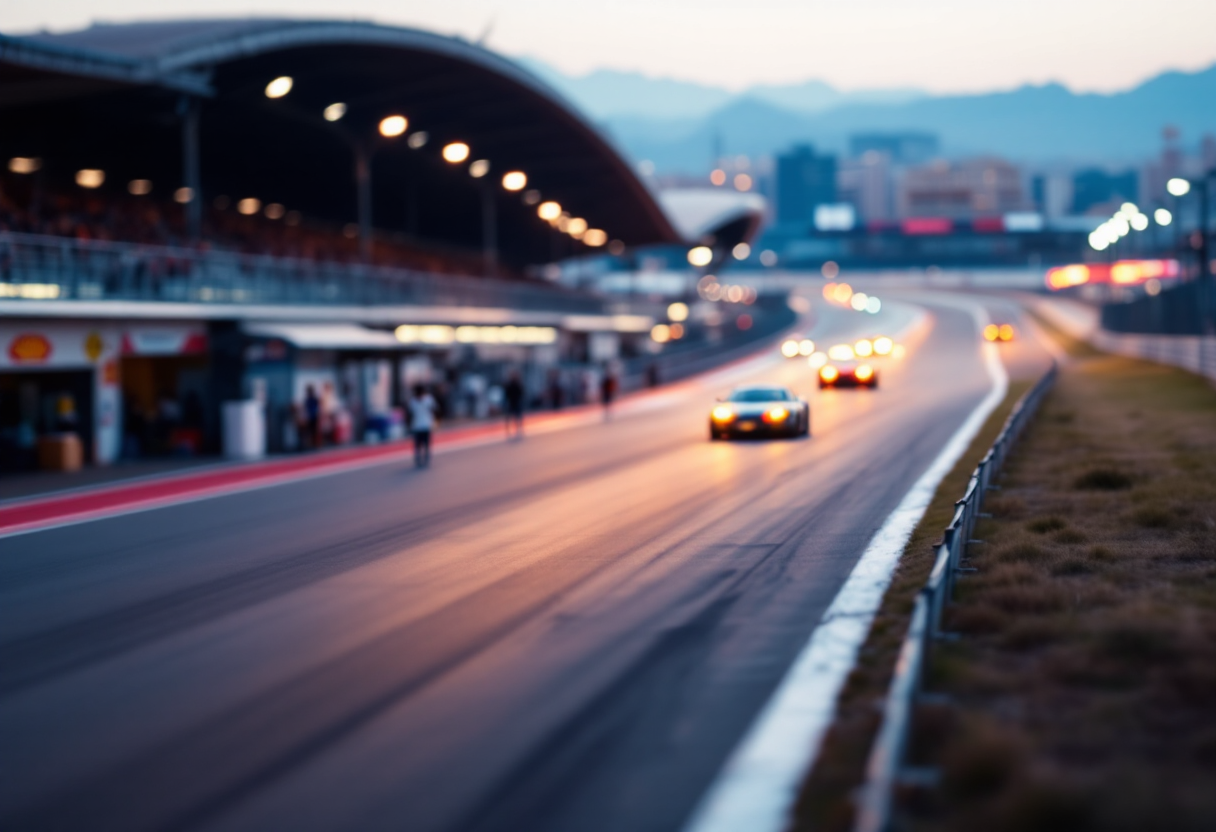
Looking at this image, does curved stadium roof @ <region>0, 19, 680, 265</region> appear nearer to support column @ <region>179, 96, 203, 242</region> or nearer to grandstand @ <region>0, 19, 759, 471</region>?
grandstand @ <region>0, 19, 759, 471</region>

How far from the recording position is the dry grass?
5824 mm

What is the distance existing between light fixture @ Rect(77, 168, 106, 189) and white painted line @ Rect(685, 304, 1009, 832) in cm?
4284

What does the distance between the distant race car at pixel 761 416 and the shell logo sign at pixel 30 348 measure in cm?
1359

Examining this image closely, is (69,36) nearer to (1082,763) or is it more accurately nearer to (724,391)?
(724,391)

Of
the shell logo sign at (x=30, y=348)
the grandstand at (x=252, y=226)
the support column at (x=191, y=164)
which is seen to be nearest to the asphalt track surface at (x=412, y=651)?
the shell logo sign at (x=30, y=348)

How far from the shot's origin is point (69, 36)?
3897cm

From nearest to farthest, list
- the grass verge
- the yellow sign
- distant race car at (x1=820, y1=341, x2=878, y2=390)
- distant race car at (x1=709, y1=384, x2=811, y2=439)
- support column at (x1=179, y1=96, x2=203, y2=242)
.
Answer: the grass verge → the yellow sign → distant race car at (x1=709, y1=384, x2=811, y2=439) → support column at (x1=179, y1=96, x2=203, y2=242) → distant race car at (x1=820, y1=341, x2=878, y2=390)

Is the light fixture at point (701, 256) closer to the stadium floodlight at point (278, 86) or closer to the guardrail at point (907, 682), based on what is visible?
the stadium floodlight at point (278, 86)

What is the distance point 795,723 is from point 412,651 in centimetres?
325

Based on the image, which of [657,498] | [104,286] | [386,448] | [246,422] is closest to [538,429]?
Result: [386,448]

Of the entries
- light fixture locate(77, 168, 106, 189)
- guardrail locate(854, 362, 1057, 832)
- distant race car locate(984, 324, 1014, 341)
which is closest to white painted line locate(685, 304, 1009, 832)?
guardrail locate(854, 362, 1057, 832)

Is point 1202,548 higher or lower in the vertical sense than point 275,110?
lower

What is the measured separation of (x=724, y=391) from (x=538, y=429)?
17858mm

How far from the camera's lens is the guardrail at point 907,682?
5.30m
